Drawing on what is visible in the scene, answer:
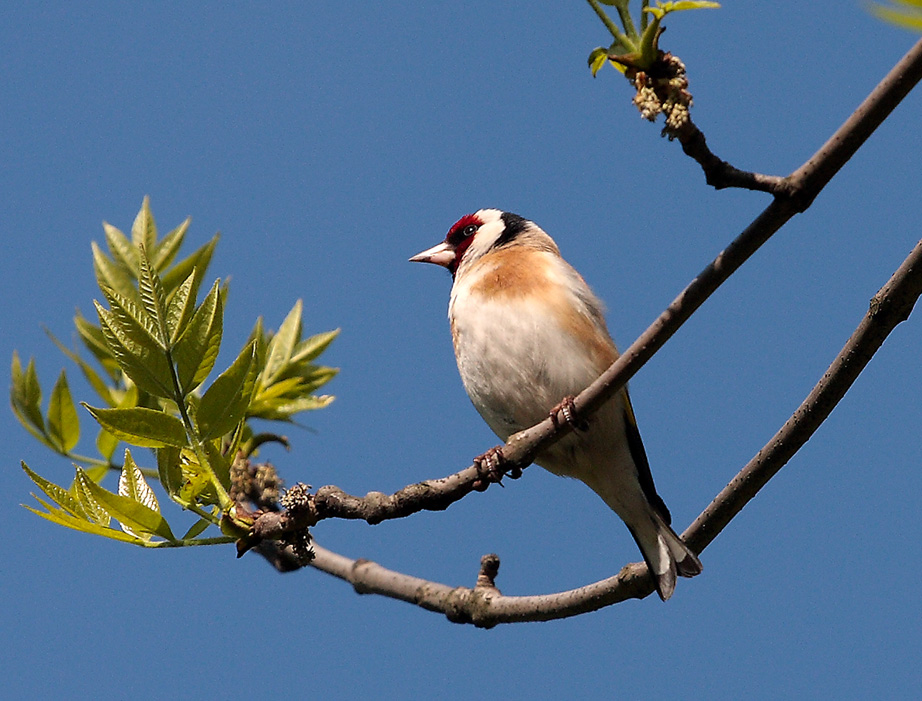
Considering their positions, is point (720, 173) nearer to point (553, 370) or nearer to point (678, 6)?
point (678, 6)

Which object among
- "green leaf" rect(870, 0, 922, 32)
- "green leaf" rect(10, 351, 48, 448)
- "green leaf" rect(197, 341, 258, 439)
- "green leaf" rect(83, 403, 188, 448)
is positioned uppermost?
"green leaf" rect(10, 351, 48, 448)

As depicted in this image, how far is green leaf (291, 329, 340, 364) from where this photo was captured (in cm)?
460

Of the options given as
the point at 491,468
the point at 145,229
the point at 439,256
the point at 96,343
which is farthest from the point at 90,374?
the point at 439,256

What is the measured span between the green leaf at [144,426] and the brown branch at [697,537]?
5.13 ft

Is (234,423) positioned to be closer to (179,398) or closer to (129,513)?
(179,398)

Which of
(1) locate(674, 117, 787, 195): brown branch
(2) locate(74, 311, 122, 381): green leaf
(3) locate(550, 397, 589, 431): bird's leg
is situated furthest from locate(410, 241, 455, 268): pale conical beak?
(1) locate(674, 117, 787, 195): brown branch

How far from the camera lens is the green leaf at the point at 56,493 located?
10.1ft

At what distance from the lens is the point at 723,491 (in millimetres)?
3510

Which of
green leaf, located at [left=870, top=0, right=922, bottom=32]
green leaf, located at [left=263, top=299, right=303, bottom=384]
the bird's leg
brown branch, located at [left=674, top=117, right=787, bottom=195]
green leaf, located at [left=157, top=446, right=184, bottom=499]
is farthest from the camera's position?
green leaf, located at [left=263, top=299, right=303, bottom=384]

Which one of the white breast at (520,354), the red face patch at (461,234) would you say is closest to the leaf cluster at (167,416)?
the white breast at (520,354)

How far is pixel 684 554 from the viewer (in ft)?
14.3

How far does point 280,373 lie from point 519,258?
1.46 meters

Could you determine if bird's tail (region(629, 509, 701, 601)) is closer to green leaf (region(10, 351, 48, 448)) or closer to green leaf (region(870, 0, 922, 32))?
green leaf (region(10, 351, 48, 448))

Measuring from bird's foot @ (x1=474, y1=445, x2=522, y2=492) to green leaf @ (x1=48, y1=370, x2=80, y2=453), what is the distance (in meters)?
1.70
